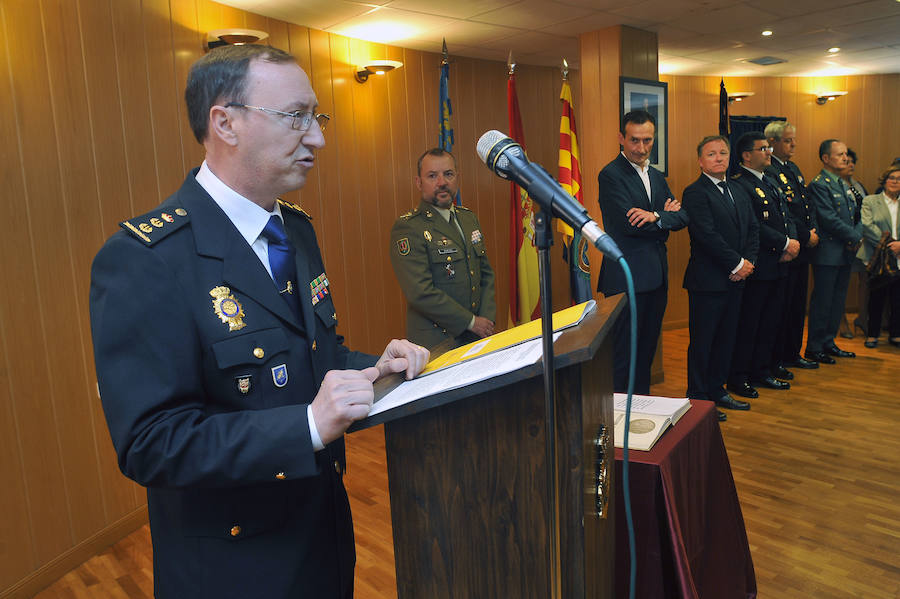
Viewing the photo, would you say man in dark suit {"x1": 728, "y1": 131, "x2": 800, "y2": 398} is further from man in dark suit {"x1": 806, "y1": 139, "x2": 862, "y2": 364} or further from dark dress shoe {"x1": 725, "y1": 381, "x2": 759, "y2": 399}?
man in dark suit {"x1": 806, "y1": 139, "x2": 862, "y2": 364}

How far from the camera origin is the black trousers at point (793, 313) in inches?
192

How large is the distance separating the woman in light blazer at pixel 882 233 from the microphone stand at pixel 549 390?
5783mm

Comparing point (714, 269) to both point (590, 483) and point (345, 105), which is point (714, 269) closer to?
point (345, 105)

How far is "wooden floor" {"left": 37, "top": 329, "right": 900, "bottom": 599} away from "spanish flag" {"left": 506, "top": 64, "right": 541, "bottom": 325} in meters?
1.35

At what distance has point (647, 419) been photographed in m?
1.70

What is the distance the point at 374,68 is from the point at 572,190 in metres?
1.53

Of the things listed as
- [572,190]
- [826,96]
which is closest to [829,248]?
[572,190]

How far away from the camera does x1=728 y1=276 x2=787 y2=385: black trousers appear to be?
4.33m

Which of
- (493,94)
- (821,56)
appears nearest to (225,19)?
(493,94)

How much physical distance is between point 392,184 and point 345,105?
68cm

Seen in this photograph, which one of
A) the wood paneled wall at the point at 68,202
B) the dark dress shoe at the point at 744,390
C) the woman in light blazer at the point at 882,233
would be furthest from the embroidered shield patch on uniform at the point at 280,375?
the woman in light blazer at the point at 882,233

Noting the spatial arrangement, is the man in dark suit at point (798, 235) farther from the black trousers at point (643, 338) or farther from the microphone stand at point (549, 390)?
the microphone stand at point (549, 390)

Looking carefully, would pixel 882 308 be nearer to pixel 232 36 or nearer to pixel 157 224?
pixel 232 36

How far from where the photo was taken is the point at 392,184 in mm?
4730
